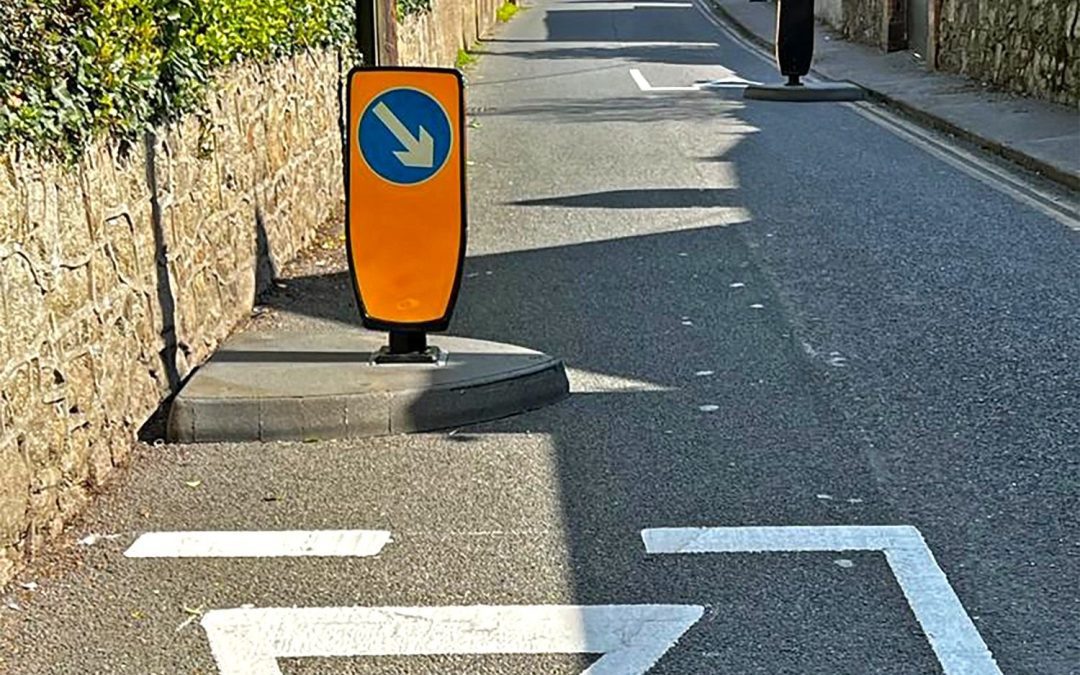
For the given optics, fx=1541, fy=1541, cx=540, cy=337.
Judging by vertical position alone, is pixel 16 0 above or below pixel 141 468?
above

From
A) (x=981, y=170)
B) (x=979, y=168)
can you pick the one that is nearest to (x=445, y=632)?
(x=981, y=170)

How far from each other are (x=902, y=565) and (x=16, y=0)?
3.42 m

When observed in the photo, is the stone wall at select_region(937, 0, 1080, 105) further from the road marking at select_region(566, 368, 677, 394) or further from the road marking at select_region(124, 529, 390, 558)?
the road marking at select_region(124, 529, 390, 558)

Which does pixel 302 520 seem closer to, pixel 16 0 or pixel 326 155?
pixel 16 0

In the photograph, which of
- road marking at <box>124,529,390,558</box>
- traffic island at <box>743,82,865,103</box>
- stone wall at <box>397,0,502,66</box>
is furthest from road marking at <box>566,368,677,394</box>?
traffic island at <box>743,82,865,103</box>

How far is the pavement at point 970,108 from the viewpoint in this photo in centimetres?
1344

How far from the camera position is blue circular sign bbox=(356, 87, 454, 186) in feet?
21.0

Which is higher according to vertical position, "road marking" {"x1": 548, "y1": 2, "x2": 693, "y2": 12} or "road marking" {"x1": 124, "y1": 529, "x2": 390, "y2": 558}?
"road marking" {"x1": 124, "y1": 529, "x2": 390, "y2": 558}

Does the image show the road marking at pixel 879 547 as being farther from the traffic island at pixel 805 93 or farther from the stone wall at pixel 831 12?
the stone wall at pixel 831 12

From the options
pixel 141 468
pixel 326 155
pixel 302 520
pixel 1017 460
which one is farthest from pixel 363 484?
pixel 326 155

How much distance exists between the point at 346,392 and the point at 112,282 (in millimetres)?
1029

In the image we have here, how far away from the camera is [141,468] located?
19.1 feet

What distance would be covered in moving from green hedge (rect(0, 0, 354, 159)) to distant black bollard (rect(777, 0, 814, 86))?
12.2m

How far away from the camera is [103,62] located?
5.71m
